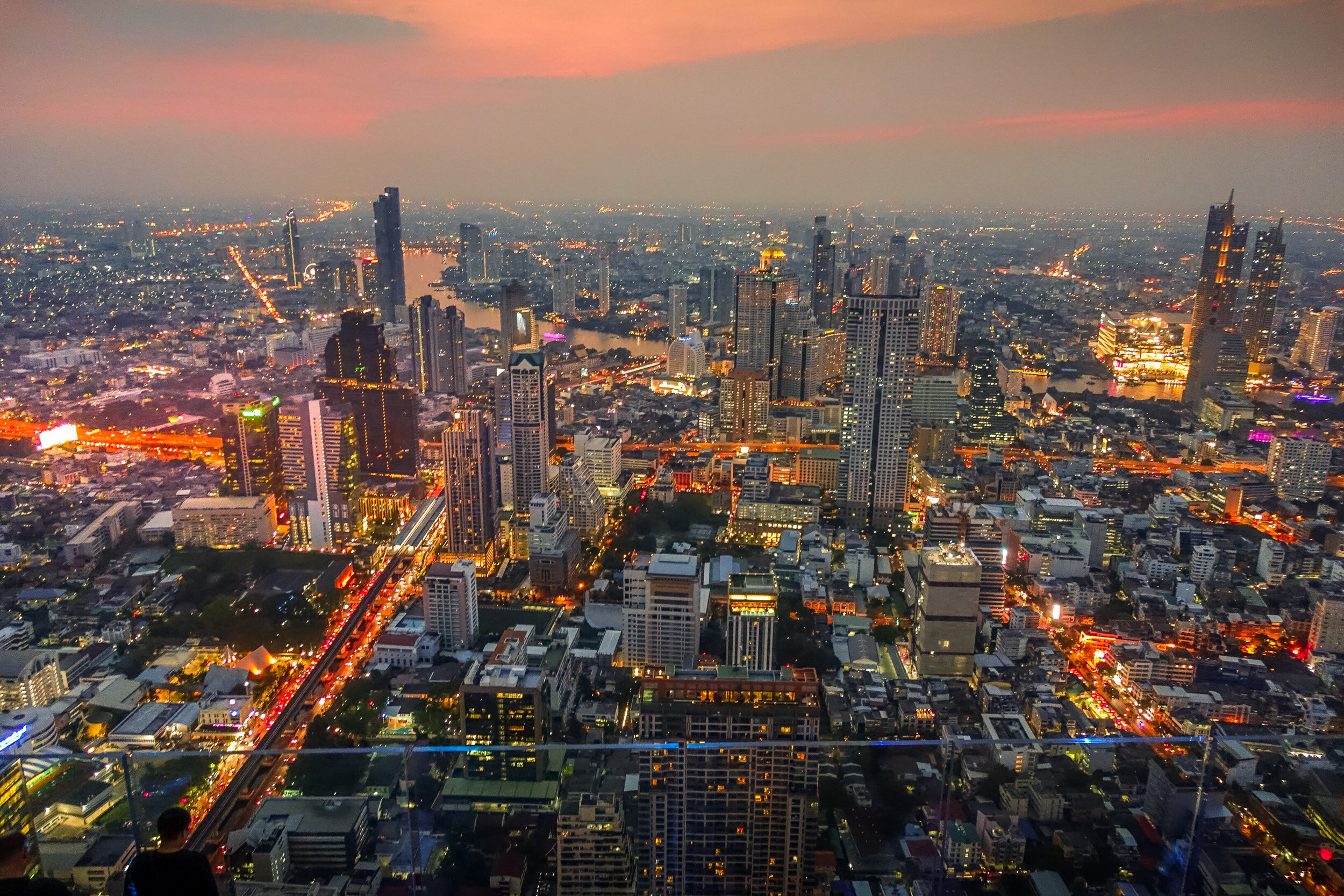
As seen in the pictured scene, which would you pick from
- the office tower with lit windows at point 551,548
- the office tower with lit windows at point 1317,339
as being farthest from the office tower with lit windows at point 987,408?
the office tower with lit windows at point 551,548

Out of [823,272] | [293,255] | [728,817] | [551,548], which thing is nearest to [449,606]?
[551,548]

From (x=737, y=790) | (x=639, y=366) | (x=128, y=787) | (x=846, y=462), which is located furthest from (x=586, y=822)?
(x=639, y=366)

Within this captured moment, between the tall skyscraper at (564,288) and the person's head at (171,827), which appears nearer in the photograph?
the person's head at (171,827)

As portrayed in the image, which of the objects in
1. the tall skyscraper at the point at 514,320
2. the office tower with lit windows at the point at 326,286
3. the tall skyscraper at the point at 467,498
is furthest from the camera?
the tall skyscraper at the point at 514,320

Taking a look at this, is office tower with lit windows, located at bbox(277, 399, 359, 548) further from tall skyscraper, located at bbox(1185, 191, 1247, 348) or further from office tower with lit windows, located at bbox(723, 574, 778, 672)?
tall skyscraper, located at bbox(1185, 191, 1247, 348)

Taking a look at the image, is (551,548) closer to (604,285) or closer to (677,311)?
(677,311)

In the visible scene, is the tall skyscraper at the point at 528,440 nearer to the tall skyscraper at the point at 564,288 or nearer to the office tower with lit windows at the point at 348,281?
the office tower with lit windows at the point at 348,281

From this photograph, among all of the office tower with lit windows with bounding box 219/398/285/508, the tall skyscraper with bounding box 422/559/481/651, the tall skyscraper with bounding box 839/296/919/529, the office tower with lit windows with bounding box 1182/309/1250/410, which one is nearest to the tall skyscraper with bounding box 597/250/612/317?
the tall skyscraper with bounding box 839/296/919/529

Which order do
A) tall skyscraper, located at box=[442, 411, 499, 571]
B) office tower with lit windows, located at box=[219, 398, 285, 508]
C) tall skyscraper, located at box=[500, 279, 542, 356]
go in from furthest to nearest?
tall skyscraper, located at box=[500, 279, 542, 356]
office tower with lit windows, located at box=[219, 398, 285, 508]
tall skyscraper, located at box=[442, 411, 499, 571]
